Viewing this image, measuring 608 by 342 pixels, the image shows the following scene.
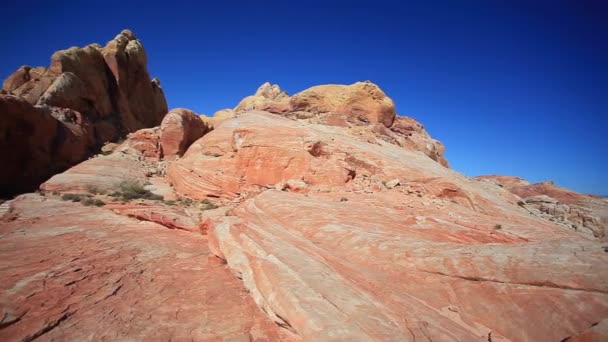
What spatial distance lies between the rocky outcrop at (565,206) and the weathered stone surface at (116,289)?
44.9ft

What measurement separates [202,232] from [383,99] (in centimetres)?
2451

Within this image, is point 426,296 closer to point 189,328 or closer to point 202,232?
point 189,328

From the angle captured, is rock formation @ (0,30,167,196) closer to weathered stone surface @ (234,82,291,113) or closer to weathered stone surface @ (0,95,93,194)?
weathered stone surface @ (0,95,93,194)

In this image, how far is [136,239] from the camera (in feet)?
31.0

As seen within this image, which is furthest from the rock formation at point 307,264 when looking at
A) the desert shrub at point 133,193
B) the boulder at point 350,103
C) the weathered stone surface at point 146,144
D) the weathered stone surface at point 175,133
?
the boulder at point 350,103

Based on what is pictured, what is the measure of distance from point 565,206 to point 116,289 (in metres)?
26.8

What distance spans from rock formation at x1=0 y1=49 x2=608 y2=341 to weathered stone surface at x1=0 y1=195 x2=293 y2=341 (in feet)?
0.12

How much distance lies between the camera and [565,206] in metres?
20.4

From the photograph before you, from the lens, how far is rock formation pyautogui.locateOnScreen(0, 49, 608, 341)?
174 inches

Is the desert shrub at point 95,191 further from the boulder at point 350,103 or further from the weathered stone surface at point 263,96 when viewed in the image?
the weathered stone surface at point 263,96

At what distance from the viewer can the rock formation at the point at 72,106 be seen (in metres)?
20.3

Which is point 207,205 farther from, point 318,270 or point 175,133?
point 175,133

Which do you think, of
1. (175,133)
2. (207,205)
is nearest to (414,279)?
(207,205)

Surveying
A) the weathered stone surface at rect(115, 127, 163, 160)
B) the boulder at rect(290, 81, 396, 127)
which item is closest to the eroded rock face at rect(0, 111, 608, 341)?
the weathered stone surface at rect(115, 127, 163, 160)
